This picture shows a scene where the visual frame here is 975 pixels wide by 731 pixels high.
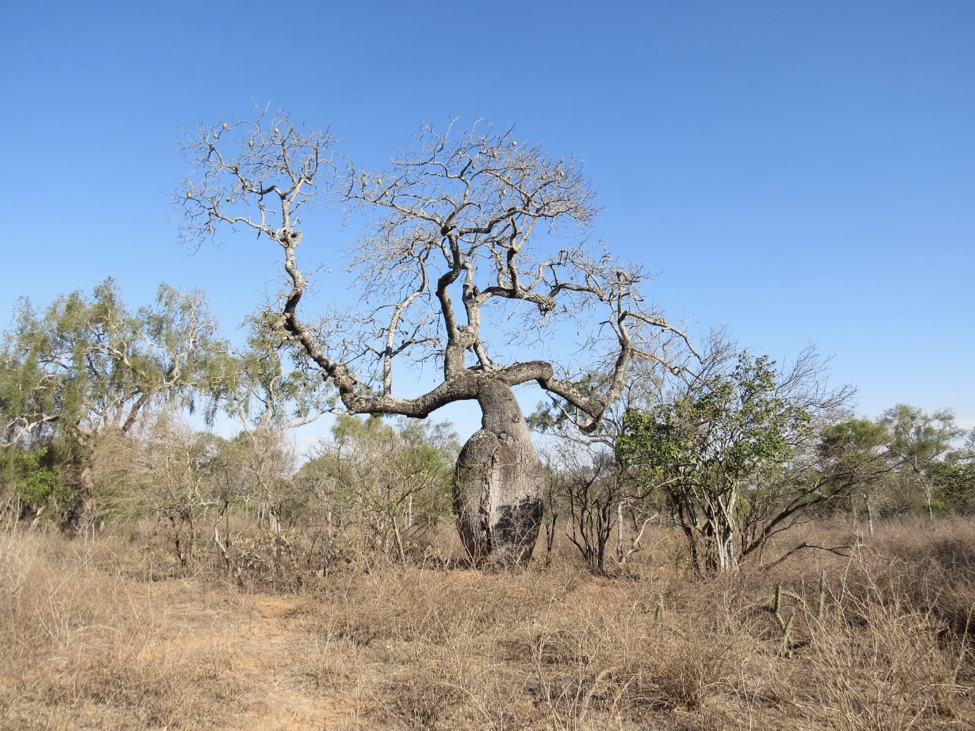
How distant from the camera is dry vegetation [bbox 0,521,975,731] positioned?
11.1 ft

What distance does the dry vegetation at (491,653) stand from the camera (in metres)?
3.38

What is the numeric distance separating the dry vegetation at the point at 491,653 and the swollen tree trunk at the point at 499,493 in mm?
1499

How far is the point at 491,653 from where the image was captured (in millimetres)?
4672

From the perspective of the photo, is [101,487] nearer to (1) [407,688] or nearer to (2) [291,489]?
(2) [291,489]

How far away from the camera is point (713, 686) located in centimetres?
373

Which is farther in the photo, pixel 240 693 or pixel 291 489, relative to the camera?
pixel 291 489

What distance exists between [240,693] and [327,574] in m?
3.27

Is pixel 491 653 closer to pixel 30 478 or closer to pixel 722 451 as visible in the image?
pixel 722 451

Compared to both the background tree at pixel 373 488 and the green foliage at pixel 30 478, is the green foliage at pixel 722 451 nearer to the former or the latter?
the background tree at pixel 373 488

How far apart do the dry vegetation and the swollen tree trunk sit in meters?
1.50

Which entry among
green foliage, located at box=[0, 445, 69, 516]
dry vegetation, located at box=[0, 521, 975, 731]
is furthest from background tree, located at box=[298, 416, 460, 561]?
green foliage, located at box=[0, 445, 69, 516]

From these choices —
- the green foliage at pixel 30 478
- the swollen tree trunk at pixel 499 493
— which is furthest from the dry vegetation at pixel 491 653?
the green foliage at pixel 30 478

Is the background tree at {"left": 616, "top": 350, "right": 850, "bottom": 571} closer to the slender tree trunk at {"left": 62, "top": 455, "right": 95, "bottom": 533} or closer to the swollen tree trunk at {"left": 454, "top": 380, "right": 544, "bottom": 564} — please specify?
the swollen tree trunk at {"left": 454, "top": 380, "right": 544, "bottom": 564}

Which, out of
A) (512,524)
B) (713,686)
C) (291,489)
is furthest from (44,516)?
(713,686)
